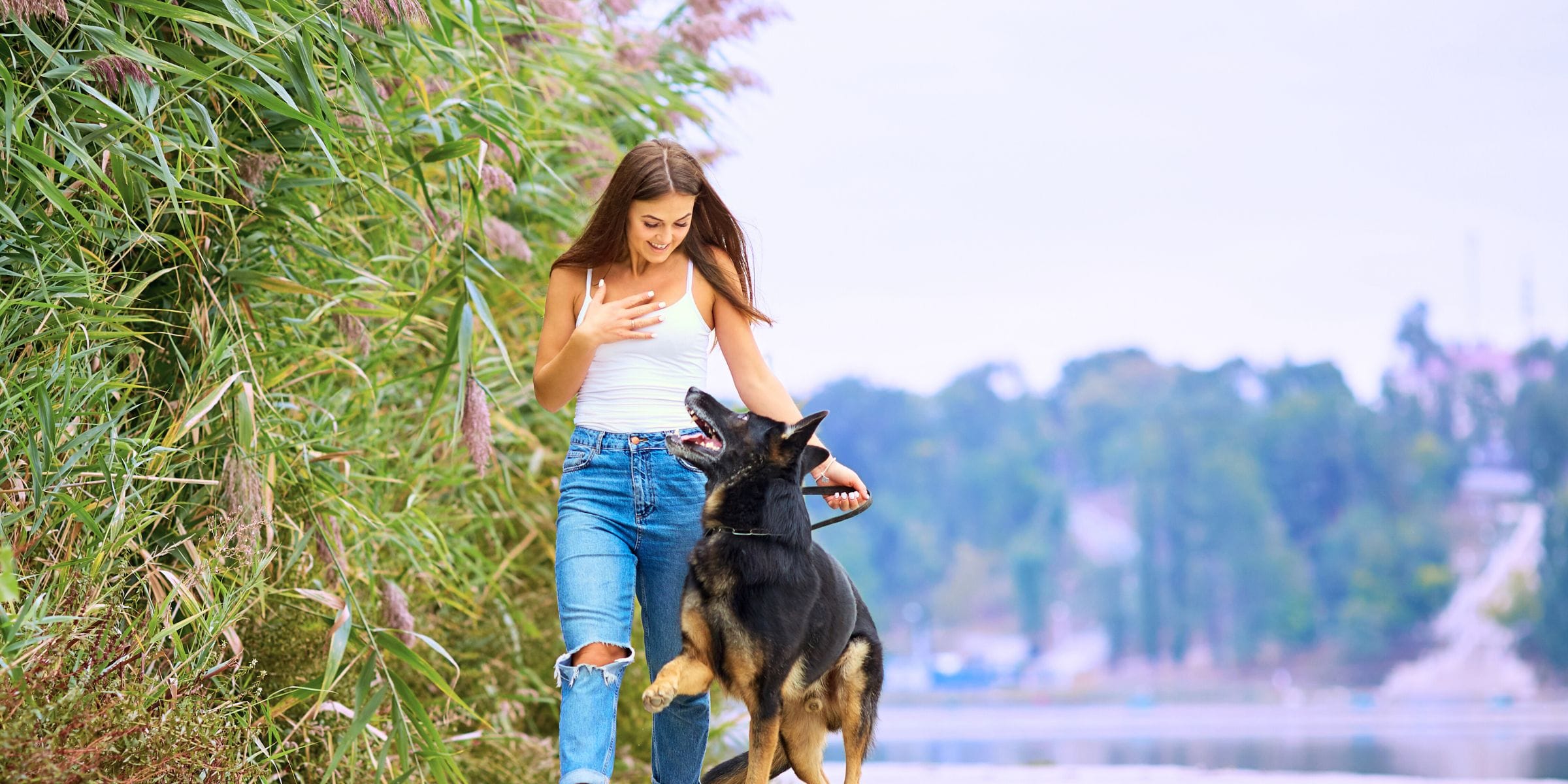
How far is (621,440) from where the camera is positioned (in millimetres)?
2812

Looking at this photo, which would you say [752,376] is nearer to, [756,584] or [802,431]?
[802,431]

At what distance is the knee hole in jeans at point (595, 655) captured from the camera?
2.73 m

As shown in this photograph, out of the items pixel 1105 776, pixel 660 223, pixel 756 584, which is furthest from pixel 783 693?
pixel 1105 776

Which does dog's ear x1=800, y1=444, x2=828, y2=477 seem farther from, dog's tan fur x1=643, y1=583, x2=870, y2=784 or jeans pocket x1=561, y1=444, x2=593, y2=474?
jeans pocket x1=561, y1=444, x2=593, y2=474

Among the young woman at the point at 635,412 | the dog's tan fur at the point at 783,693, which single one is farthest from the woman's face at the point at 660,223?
the dog's tan fur at the point at 783,693

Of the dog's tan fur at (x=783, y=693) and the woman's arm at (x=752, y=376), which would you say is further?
the woman's arm at (x=752, y=376)

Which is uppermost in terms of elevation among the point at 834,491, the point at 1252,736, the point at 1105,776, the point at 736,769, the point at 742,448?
the point at 742,448

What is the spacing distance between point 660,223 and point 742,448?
1.59 feet

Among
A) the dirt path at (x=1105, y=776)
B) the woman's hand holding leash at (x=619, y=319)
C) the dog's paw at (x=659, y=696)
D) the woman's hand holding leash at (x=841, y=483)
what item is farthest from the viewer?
the dirt path at (x=1105, y=776)

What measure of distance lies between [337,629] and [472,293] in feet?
2.65

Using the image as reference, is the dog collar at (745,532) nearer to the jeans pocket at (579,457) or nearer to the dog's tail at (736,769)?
the jeans pocket at (579,457)

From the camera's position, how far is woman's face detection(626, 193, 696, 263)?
2.82m

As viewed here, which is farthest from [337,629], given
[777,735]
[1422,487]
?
[1422,487]

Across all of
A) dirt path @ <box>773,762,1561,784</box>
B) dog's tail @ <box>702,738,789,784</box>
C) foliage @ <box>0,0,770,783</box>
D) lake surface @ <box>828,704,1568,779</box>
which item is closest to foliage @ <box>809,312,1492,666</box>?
lake surface @ <box>828,704,1568,779</box>
